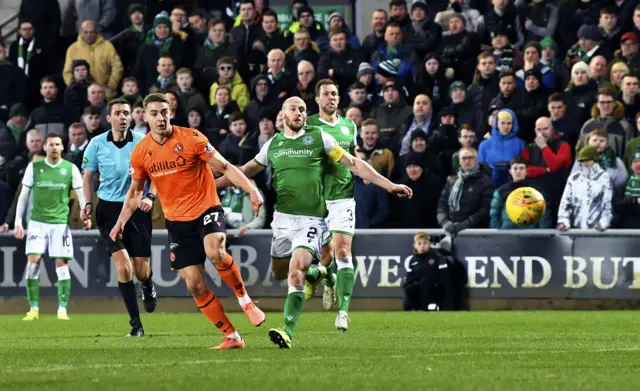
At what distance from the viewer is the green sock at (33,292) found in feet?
66.6

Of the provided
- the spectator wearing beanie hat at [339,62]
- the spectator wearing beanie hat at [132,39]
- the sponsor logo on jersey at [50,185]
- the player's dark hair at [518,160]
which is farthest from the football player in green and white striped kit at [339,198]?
the spectator wearing beanie hat at [132,39]

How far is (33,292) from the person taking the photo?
2036 centimetres

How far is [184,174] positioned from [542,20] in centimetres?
1164

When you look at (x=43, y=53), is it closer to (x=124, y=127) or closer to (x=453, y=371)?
(x=124, y=127)

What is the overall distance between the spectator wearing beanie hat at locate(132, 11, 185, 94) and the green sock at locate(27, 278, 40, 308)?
5.21 metres

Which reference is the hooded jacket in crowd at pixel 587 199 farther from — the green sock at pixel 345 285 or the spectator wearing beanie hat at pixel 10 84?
the spectator wearing beanie hat at pixel 10 84

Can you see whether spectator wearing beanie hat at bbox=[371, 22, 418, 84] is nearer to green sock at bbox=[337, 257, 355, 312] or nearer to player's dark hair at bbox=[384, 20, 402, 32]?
player's dark hair at bbox=[384, 20, 402, 32]

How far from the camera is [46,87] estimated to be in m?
24.1

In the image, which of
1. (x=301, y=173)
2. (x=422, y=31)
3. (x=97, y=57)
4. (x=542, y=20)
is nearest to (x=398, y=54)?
(x=422, y=31)

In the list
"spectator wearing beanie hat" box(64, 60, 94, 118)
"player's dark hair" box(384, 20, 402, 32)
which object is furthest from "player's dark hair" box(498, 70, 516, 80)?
"spectator wearing beanie hat" box(64, 60, 94, 118)

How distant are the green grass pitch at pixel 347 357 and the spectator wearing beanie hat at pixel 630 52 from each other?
4.87 m

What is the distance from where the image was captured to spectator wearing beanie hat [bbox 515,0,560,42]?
2261cm

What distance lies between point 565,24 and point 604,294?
4970mm

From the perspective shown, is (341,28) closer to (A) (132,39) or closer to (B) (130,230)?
(A) (132,39)
